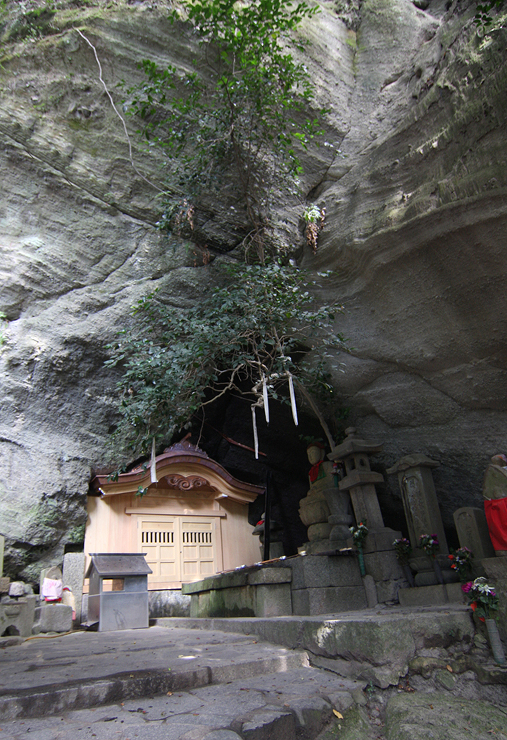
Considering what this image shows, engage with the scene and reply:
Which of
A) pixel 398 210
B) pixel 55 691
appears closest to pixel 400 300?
pixel 398 210

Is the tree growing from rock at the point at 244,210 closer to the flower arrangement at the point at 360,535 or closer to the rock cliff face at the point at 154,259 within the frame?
the rock cliff face at the point at 154,259

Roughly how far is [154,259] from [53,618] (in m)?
6.21

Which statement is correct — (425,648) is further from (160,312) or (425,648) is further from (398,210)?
(160,312)

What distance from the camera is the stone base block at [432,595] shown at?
17.3ft

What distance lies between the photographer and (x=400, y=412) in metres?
7.64

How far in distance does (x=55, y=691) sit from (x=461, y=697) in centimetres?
293

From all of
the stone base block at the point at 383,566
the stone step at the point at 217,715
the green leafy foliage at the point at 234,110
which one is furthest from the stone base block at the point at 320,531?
the green leafy foliage at the point at 234,110

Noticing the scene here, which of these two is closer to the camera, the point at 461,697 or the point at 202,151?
the point at 461,697

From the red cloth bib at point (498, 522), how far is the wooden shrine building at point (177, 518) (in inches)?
212

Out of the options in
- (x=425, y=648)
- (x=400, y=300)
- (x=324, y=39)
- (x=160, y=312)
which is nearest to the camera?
(x=425, y=648)

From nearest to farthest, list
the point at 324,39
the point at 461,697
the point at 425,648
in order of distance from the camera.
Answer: the point at 461,697
the point at 425,648
the point at 324,39

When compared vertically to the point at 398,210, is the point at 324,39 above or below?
above

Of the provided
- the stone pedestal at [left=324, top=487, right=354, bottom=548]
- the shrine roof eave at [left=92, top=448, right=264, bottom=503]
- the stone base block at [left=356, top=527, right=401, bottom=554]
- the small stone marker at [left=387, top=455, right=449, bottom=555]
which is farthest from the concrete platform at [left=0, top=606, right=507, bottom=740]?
the shrine roof eave at [left=92, top=448, right=264, bottom=503]

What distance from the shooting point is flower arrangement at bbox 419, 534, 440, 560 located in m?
6.05
